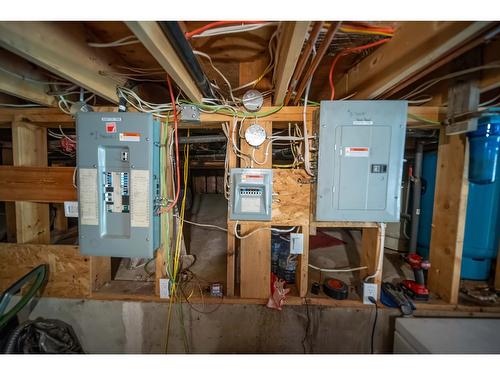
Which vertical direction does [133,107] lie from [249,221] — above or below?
above

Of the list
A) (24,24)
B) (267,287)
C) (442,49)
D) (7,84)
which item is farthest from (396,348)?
(7,84)

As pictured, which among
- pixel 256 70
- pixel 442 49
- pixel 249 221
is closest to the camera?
pixel 442 49

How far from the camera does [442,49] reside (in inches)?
27.0

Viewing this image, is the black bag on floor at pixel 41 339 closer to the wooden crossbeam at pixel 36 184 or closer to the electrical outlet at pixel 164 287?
the electrical outlet at pixel 164 287

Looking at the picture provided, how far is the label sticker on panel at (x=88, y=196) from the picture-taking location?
1.07m

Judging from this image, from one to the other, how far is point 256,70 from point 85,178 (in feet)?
3.87

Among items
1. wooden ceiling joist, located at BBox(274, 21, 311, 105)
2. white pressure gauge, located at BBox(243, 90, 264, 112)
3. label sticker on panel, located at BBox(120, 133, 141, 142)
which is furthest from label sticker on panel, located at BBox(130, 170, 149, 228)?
wooden ceiling joist, located at BBox(274, 21, 311, 105)

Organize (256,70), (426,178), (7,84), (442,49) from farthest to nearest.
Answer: (426,178) → (256,70) → (7,84) → (442,49)

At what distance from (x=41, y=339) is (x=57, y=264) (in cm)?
45

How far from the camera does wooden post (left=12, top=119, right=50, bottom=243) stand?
1344 millimetres

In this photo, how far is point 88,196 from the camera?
108 cm

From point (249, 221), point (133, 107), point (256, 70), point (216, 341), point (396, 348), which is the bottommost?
point (216, 341)

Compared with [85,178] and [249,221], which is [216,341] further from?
[85,178]

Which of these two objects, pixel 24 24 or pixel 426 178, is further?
pixel 426 178
